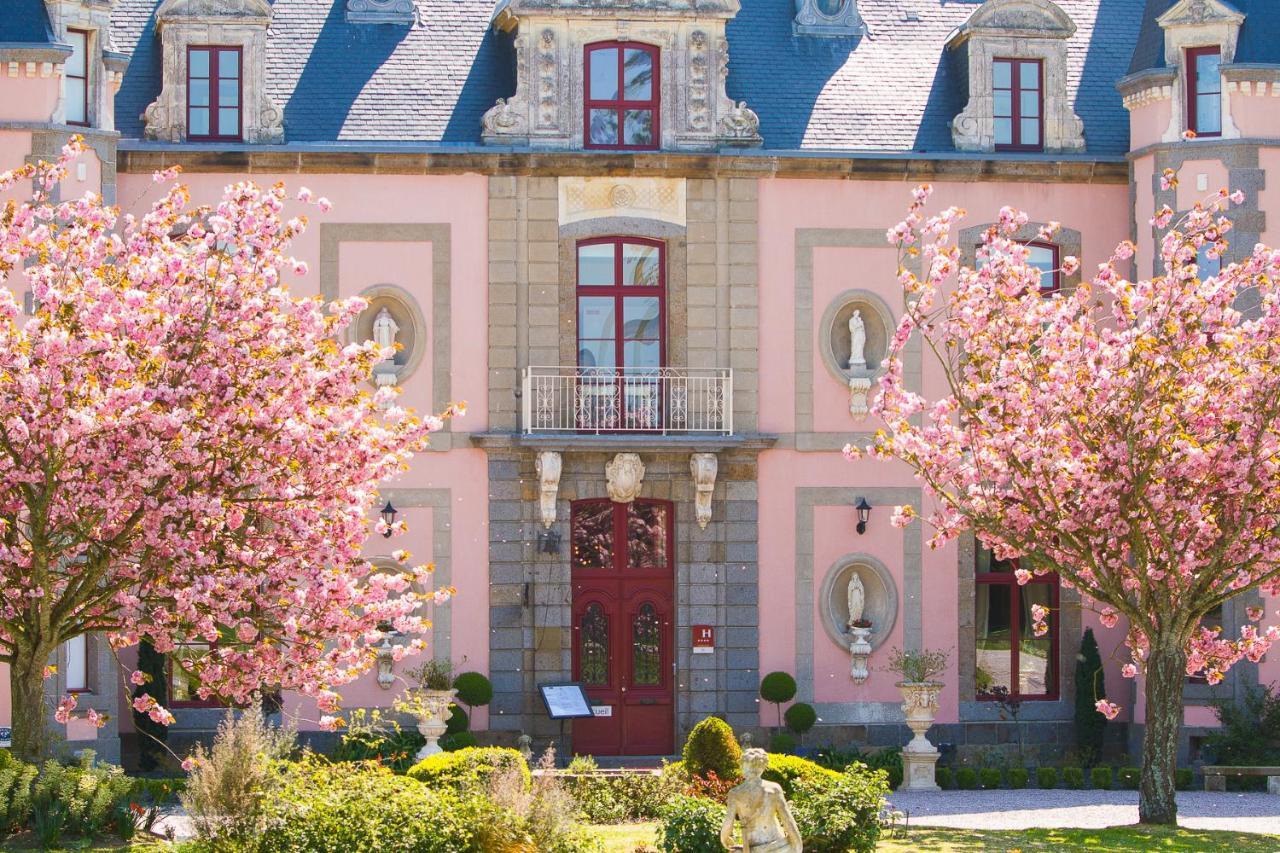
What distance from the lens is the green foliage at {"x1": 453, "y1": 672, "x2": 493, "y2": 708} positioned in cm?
2570

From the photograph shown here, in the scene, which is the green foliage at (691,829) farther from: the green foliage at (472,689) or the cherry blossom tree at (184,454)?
the green foliage at (472,689)

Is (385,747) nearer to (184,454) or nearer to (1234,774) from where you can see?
(184,454)

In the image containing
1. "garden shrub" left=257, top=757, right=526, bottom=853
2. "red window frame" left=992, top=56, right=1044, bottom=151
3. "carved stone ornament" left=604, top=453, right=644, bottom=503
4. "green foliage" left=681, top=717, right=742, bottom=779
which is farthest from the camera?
"red window frame" left=992, top=56, right=1044, bottom=151

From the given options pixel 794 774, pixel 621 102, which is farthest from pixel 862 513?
pixel 794 774

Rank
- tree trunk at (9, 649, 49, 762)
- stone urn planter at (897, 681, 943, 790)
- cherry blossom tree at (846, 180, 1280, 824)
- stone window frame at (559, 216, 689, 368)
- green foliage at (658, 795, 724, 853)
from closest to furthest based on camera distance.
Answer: green foliage at (658, 795, 724, 853), tree trunk at (9, 649, 49, 762), cherry blossom tree at (846, 180, 1280, 824), stone urn planter at (897, 681, 943, 790), stone window frame at (559, 216, 689, 368)

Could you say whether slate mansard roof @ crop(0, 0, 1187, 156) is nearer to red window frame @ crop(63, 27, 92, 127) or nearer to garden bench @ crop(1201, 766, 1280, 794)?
red window frame @ crop(63, 27, 92, 127)

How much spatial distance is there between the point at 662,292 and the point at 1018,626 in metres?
6.08

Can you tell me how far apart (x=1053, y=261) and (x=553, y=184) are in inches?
251

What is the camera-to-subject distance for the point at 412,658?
85.8 ft

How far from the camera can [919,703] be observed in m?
25.8

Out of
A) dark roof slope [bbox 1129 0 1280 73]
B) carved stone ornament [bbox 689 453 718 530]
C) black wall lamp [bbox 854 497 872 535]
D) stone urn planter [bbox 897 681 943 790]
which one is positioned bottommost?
stone urn planter [bbox 897 681 943 790]

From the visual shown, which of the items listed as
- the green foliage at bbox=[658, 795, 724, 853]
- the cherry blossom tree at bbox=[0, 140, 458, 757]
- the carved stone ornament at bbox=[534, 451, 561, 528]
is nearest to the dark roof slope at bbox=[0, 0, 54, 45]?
the cherry blossom tree at bbox=[0, 140, 458, 757]

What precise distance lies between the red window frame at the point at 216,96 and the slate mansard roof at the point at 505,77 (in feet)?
1.69

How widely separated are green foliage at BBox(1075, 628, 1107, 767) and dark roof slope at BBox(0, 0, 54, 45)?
46.7ft
